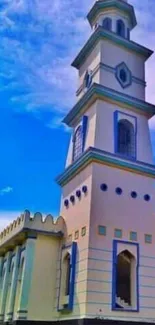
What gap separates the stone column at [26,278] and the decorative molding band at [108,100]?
22.0 feet

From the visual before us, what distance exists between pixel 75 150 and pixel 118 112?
2823mm

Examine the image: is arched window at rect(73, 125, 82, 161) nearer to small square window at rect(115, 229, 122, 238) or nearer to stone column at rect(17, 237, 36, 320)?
small square window at rect(115, 229, 122, 238)

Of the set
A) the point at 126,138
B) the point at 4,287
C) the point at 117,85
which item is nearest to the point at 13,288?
the point at 4,287

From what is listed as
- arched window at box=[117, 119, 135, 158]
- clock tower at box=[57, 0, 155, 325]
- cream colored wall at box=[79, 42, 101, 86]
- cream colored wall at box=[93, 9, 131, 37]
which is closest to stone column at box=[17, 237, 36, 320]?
clock tower at box=[57, 0, 155, 325]

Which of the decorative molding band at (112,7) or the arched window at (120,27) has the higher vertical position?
the decorative molding band at (112,7)

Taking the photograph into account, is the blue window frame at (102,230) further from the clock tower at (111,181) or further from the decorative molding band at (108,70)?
the decorative molding band at (108,70)

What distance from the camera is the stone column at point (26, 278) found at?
15219 mm

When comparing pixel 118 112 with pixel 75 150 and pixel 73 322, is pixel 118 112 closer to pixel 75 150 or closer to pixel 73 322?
pixel 75 150

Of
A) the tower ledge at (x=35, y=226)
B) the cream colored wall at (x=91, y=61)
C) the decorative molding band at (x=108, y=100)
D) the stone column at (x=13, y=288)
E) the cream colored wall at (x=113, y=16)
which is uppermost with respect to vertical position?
the cream colored wall at (x=113, y=16)

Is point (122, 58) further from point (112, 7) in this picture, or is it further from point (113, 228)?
point (113, 228)

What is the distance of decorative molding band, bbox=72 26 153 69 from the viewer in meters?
19.1

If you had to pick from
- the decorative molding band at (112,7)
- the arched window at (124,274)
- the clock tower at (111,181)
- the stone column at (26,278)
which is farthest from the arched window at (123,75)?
the stone column at (26,278)

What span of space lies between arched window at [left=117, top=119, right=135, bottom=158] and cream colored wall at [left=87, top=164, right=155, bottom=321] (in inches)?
53.2

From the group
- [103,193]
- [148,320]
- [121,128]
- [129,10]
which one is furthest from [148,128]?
[148,320]
